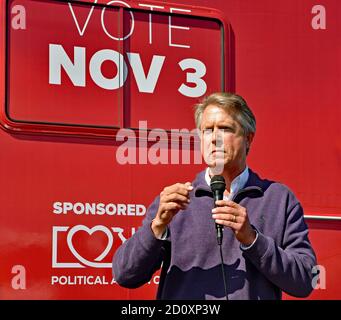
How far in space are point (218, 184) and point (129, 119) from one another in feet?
4.85

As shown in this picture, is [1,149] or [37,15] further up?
[37,15]

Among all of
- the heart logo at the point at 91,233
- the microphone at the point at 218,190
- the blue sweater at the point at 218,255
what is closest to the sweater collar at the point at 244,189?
the blue sweater at the point at 218,255

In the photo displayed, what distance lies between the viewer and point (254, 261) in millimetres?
1975

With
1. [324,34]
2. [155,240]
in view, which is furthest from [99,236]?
[324,34]

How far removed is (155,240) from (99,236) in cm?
132

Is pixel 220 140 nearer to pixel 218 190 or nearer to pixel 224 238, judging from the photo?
pixel 218 190

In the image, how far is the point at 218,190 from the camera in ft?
6.61

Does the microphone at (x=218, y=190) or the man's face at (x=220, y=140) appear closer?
the microphone at (x=218, y=190)

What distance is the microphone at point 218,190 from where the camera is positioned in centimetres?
198

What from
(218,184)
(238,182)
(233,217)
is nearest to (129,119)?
(238,182)

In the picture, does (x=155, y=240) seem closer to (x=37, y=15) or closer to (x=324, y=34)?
(x=37, y=15)

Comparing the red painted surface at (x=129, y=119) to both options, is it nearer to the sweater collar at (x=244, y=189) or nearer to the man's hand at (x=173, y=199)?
the sweater collar at (x=244, y=189)

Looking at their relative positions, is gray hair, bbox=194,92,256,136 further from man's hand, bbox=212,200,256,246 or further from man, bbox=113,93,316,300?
man's hand, bbox=212,200,256,246

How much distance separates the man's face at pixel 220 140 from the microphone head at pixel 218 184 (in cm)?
8
